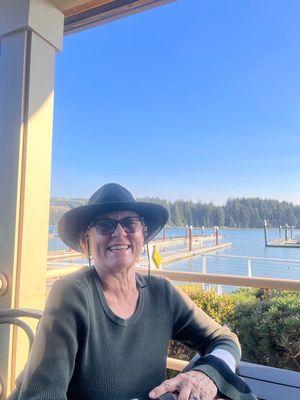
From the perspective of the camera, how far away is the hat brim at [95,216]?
4.30 feet

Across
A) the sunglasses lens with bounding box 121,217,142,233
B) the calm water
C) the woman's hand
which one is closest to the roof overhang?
the sunglasses lens with bounding box 121,217,142,233

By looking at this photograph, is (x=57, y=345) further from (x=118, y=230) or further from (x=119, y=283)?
(x=118, y=230)

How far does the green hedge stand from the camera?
294 cm

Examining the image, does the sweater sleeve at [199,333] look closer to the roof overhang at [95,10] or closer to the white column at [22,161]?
the white column at [22,161]

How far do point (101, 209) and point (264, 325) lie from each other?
2.39m

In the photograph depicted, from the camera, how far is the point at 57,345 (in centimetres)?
96

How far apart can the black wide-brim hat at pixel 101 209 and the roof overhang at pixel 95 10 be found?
4.32 feet

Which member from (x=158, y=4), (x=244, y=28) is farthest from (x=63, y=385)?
(x=244, y=28)

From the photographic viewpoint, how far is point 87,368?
1.04 metres

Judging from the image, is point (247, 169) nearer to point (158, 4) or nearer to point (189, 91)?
point (189, 91)

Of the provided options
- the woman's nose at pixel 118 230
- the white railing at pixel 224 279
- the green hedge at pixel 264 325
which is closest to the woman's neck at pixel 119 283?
the woman's nose at pixel 118 230

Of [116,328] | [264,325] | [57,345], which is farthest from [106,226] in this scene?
[264,325]

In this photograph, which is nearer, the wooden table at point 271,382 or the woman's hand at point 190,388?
the woman's hand at point 190,388

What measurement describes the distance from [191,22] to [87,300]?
8043 mm
